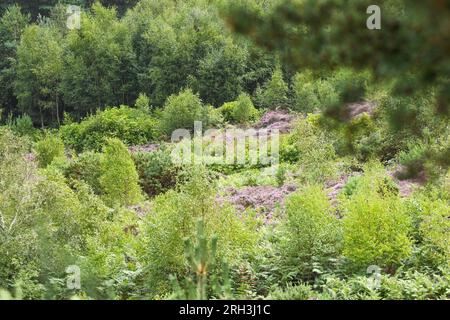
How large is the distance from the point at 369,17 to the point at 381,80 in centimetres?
49

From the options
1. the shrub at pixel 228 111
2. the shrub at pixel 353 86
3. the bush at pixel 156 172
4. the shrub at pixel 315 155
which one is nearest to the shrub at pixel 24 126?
the shrub at pixel 228 111

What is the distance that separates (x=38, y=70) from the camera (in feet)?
127

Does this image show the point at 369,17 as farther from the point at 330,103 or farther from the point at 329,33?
the point at 330,103

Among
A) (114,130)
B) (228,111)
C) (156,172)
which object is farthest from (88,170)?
(228,111)

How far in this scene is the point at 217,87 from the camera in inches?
1428

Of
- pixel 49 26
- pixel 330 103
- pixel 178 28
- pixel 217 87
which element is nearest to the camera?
pixel 330 103

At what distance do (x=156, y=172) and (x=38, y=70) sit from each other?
64.9ft

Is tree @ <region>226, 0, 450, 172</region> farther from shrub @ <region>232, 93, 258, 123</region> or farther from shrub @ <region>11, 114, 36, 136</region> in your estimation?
shrub @ <region>11, 114, 36, 136</region>

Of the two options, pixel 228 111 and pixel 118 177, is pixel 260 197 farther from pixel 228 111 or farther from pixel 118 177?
pixel 228 111

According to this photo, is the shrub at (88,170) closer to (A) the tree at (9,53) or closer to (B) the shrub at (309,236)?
(B) the shrub at (309,236)

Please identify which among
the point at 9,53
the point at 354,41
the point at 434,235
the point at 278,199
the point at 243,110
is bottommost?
the point at 278,199

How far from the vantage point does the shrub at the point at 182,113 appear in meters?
→ 30.5
